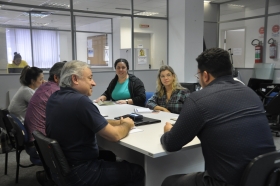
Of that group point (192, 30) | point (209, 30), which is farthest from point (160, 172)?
point (209, 30)

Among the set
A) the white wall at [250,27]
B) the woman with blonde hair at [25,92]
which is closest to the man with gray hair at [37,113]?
the woman with blonde hair at [25,92]

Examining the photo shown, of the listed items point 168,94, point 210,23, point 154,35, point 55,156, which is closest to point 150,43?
point 154,35

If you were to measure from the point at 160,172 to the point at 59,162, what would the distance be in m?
0.70

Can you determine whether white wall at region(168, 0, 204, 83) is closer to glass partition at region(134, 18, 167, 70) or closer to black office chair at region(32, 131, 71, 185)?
glass partition at region(134, 18, 167, 70)

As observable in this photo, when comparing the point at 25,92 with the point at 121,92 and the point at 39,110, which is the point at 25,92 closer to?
the point at 39,110

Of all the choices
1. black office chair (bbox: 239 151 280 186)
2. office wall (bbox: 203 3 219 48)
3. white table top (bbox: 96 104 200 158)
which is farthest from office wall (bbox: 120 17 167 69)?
black office chair (bbox: 239 151 280 186)

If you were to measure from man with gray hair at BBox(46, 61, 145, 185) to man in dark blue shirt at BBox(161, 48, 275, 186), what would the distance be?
0.48m

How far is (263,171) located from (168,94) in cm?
187

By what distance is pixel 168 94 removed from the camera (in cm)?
307

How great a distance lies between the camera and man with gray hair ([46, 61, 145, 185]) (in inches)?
61.4

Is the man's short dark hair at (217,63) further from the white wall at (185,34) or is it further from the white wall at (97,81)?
the white wall at (185,34)

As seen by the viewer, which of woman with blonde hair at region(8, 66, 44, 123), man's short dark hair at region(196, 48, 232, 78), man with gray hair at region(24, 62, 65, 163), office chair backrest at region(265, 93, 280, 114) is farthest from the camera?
office chair backrest at region(265, 93, 280, 114)

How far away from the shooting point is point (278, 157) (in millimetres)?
1234

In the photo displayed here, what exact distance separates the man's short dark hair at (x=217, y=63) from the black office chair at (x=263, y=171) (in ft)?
1.62
